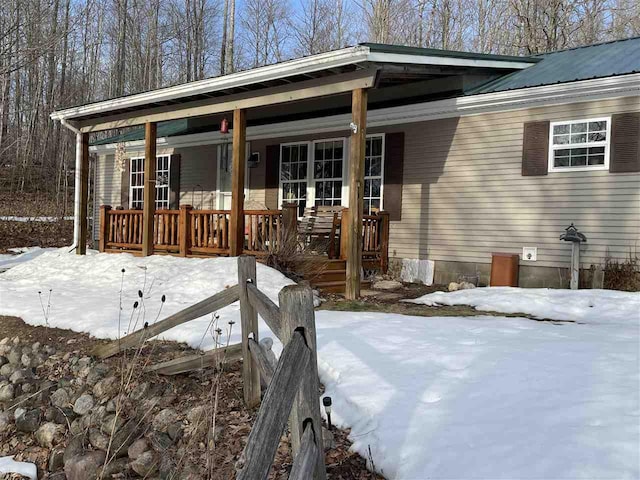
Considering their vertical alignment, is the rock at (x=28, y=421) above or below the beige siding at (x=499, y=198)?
below

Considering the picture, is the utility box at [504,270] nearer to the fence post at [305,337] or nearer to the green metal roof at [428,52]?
the green metal roof at [428,52]

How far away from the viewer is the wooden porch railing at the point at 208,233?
27.4 feet

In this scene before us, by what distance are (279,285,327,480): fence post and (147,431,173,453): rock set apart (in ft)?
6.05

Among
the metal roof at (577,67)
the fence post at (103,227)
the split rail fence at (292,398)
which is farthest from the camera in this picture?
the fence post at (103,227)

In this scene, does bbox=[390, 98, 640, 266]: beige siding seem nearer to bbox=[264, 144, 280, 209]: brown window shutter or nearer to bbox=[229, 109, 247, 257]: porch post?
bbox=[229, 109, 247, 257]: porch post

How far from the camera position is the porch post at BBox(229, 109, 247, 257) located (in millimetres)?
8375

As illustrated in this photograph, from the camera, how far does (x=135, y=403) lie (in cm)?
419

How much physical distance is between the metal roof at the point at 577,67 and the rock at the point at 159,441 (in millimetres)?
6916

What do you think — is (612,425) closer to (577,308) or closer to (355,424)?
(355,424)

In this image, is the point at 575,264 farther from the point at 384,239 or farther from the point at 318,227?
the point at 318,227

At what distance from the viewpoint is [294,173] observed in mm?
11039

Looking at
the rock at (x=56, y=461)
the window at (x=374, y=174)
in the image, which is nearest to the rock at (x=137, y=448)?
the rock at (x=56, y=461)

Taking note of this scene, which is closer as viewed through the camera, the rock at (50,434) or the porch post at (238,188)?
the rock at (50,434)

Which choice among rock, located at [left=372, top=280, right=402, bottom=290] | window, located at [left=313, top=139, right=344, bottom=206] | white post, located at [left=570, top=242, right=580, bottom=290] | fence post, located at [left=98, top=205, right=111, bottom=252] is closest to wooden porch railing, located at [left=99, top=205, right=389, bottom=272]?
fence post, located at [left=98, top=205, right=111, bottom=252]
